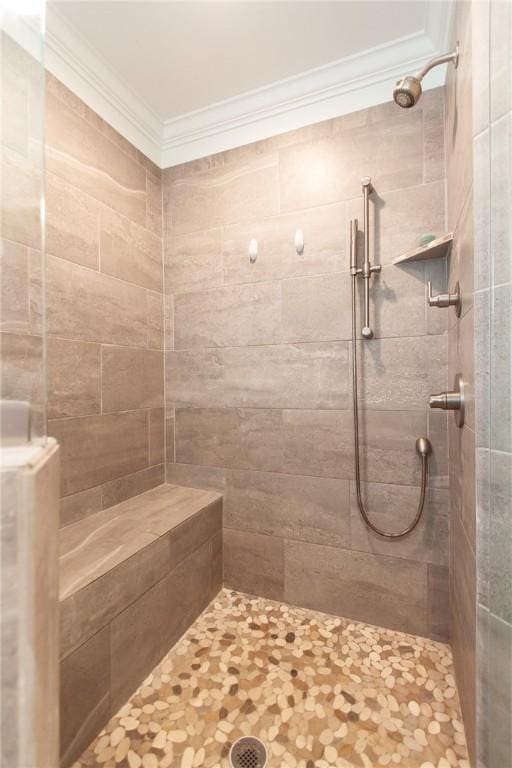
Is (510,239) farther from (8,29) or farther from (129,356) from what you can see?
(129,356)

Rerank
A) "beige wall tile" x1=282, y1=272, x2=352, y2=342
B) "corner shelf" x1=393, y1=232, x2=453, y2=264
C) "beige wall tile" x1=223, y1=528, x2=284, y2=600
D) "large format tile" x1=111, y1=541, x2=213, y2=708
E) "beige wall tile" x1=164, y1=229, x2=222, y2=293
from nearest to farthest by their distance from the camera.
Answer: "large format tile" x1=111, y1=541, x2=213, y2=708 < "corner shelf" x1=393, y1=232, x2=453, y2=264 < "beige wall tile" x1=282, y1=272, x2=352, y2=342 < "beige wall tile" x1=223, y1=528, x2=284, y2=600 < "beige wall tile" x1=164, y1=229, x2=222, y2=293

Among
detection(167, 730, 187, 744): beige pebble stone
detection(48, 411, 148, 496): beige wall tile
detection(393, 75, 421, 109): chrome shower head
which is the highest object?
detection(393, 75, 421, 109): chrome shower head

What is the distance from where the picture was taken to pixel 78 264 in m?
1.48

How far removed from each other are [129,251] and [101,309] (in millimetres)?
363

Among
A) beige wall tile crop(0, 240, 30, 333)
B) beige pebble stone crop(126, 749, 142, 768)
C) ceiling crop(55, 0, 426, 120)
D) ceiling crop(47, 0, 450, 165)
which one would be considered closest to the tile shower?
beige pebble stone crop(126, 749, 142, 768)

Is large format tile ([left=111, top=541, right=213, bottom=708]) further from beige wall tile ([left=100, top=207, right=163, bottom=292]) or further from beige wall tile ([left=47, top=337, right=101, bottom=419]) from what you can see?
beige wall tile ([left=100, top=207, right=163, bottom=292])

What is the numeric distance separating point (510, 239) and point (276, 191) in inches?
49.3

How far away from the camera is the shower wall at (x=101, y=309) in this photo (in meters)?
1.41

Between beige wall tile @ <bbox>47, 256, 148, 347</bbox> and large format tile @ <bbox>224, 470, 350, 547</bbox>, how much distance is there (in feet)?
2.95

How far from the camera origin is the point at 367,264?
1.47 m

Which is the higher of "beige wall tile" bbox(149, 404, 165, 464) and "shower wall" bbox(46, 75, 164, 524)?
"shower wall" bbox(46, 75, 164, 524)

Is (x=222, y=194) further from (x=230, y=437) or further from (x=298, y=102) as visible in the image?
(x=230, y=437)

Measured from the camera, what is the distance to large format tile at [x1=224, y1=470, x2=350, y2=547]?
1.57 m

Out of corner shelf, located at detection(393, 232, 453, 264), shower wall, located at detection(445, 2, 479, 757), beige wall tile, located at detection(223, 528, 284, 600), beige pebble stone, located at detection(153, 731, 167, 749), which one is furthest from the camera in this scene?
beige wall tile, located at detection(223, 528, 284, 600)
